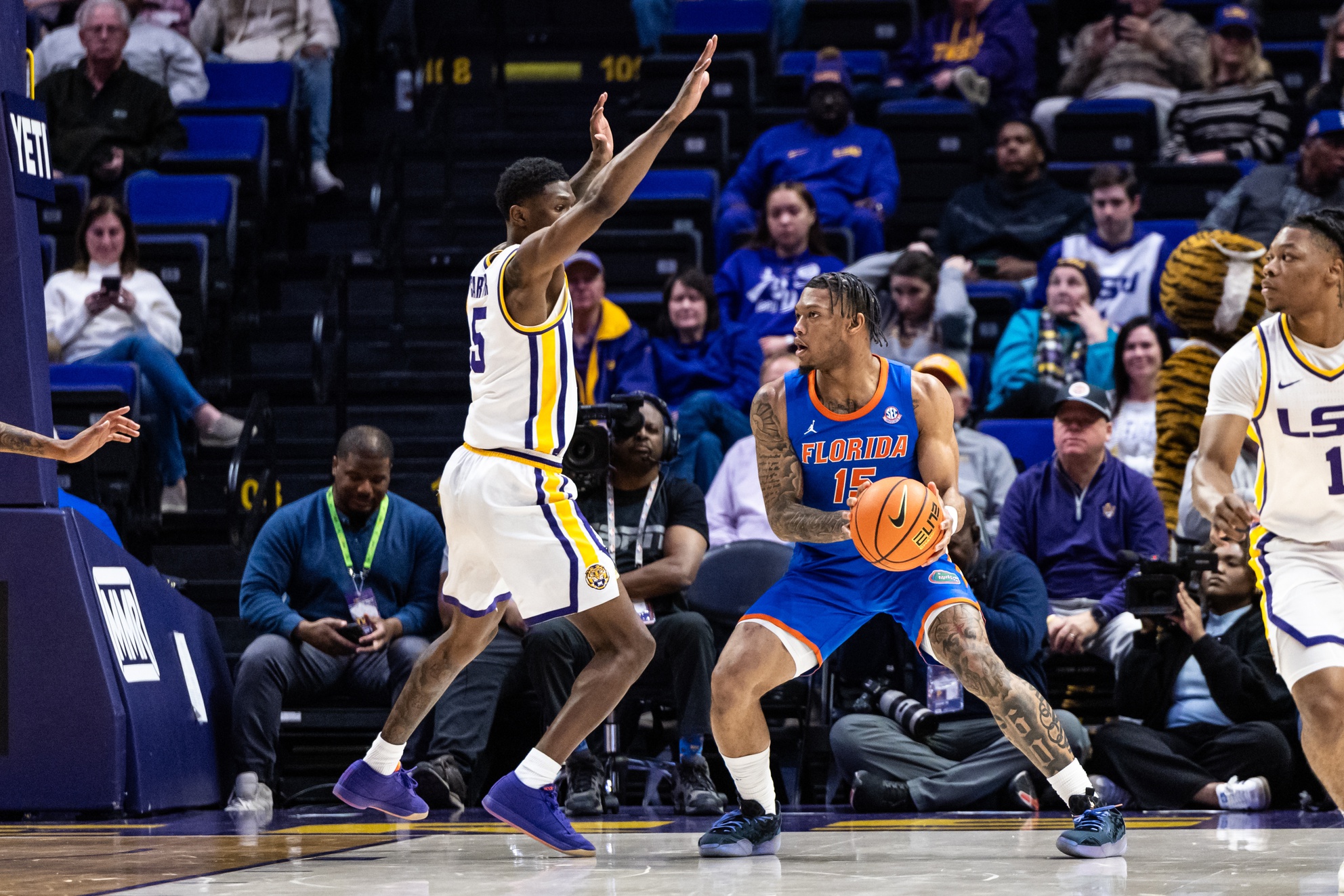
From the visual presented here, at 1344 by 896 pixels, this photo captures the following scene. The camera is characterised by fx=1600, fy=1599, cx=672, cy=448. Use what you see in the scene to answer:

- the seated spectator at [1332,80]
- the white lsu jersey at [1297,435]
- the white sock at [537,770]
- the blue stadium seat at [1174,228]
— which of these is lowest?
the white sock at [537,770]

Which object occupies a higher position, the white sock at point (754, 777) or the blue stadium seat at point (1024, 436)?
the blue stadium seat at point (1024, 436)

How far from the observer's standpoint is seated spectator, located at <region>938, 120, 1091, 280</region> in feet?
32.7

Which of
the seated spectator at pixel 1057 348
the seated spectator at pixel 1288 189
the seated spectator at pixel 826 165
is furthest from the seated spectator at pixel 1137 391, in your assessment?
the seated spectator at pixel 826 165

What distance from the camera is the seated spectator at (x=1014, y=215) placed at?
32.7 feet

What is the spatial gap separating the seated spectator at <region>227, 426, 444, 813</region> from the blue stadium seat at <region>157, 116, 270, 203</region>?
11.6 feet

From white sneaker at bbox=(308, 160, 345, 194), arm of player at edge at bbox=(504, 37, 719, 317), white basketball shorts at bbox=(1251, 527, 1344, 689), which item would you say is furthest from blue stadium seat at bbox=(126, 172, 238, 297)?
white basketball shorts at bbox=(1251, 527, 1344, 689)

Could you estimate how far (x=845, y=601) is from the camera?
511 cm

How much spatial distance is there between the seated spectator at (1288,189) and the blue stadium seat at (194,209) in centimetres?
588

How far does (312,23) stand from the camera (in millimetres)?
11406

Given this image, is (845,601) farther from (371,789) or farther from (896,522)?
(371,789)

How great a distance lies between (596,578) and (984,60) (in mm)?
7392

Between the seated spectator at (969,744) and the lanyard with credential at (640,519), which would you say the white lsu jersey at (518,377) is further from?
the seated spectator at (969,744)

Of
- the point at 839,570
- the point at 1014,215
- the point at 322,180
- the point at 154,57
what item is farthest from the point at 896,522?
the point at 154,57

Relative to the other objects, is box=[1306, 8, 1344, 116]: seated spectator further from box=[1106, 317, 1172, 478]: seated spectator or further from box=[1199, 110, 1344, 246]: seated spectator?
box=[1106, 317, 1172, 478]: seated spectator
